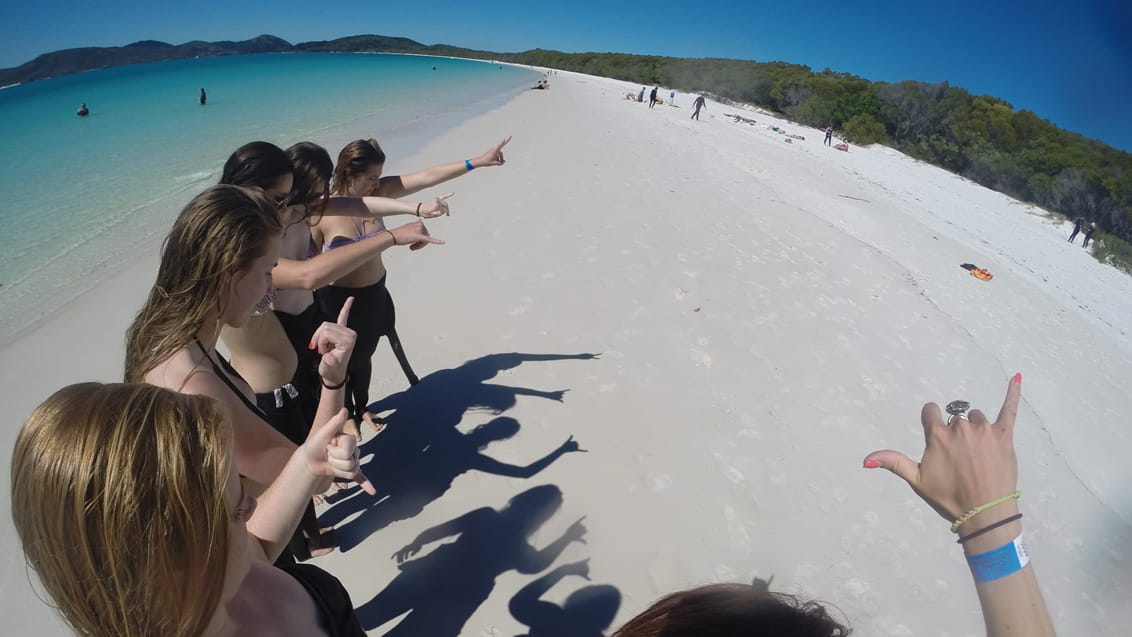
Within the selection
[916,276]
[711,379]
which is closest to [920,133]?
[916,276]

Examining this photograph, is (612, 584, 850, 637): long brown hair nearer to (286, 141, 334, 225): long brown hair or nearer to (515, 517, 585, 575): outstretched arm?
(515, 517, 585, 575): outstretched arm

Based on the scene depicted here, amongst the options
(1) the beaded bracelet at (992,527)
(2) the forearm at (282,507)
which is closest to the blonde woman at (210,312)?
(2) the forearm at (282,507)

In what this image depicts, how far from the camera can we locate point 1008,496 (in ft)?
3.66

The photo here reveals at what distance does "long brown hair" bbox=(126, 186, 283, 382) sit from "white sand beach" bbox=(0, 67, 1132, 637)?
1.61 meters

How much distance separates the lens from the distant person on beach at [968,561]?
0.81m

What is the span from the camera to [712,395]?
4145 millimetres

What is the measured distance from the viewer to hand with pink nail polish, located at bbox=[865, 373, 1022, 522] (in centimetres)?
115

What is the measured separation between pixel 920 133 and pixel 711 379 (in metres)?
35.0

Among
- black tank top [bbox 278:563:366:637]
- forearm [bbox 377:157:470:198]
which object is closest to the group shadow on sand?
black tank top [bbox 278:563:366:637]

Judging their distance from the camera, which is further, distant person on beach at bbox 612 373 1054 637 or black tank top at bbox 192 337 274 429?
black tank top at bbox 192 337 274 429

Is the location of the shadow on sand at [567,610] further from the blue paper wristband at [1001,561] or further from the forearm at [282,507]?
the blue paper wristband at [1001,561]

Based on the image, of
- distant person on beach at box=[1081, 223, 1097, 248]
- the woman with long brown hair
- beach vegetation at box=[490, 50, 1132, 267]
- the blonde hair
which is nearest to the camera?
the blonde hair

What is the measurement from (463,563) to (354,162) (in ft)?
7.86

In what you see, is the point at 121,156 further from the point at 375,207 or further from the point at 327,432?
the point at 327,432
